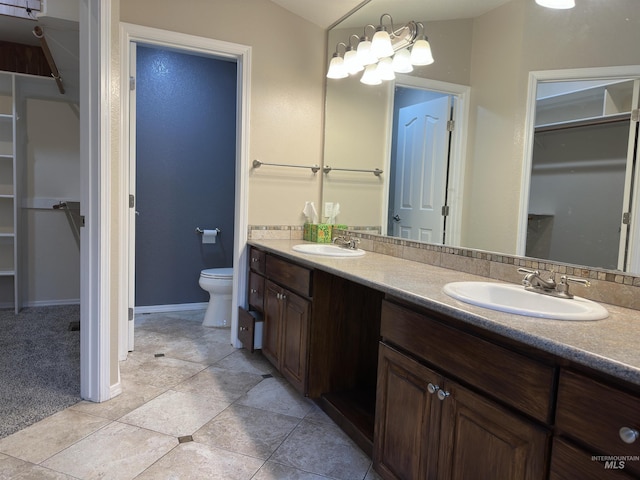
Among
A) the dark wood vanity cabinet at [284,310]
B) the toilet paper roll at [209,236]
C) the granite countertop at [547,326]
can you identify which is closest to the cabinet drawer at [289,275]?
the dark wood vanity cabinet at [284,310]

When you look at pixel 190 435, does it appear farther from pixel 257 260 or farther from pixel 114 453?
pixel 257 260

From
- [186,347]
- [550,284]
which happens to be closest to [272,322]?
[186,347]

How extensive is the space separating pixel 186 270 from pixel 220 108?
1486 mm

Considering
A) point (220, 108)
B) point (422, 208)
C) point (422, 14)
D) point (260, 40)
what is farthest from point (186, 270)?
point (422, 14)

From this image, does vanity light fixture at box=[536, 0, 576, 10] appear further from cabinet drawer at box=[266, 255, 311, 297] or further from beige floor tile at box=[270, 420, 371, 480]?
beige floor tile at box=[270, 420, 371, 480]

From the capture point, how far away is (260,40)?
283cm

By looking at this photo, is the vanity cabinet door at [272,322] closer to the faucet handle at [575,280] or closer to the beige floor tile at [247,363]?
the beige floor tile at [247,363]

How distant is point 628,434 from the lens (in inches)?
29.4

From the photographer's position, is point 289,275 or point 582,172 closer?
point 582,172

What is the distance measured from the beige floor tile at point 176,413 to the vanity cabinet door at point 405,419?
0.88m

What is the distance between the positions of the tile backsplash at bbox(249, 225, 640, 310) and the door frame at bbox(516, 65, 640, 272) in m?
0.05

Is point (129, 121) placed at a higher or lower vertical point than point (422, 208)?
higher

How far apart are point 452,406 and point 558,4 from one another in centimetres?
139

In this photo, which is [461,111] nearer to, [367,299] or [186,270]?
[367,299]
